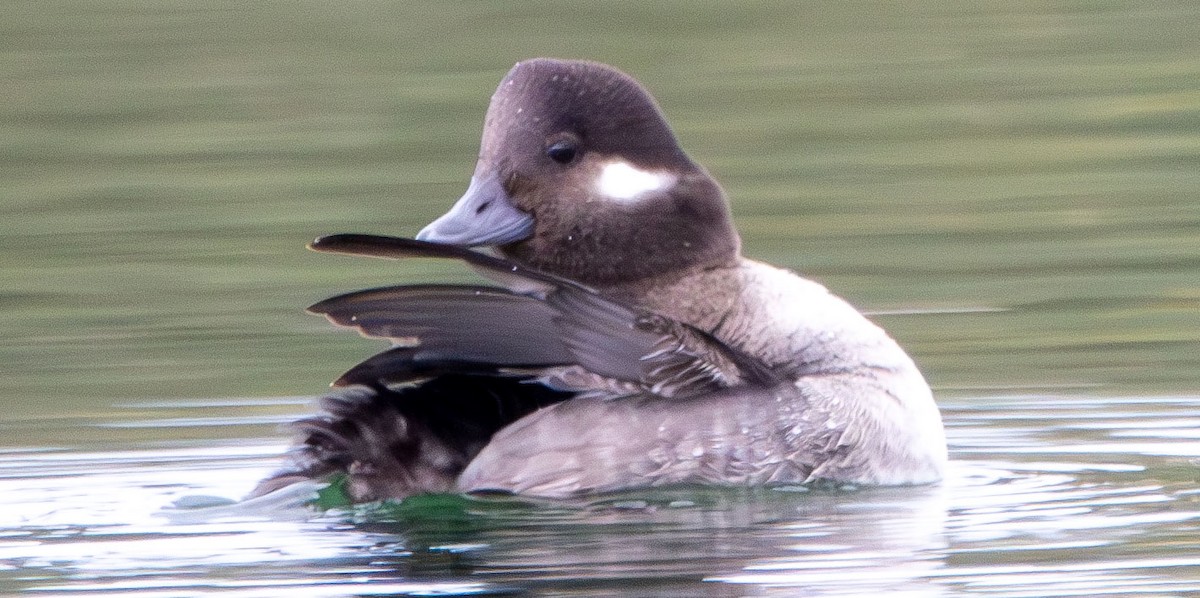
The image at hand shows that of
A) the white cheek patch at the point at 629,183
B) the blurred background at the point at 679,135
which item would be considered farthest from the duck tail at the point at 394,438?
the blurred background at the point at 679,135

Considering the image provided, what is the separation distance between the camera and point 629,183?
6875 mm

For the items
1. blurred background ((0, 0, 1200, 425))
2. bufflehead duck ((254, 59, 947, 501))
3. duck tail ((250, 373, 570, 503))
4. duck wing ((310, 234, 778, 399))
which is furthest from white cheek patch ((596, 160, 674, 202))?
blurred background ((0, 0, 1200, 425))

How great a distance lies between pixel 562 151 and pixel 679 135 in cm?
629

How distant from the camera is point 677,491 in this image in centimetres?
636

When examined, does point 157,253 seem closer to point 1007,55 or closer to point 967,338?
point 967,338

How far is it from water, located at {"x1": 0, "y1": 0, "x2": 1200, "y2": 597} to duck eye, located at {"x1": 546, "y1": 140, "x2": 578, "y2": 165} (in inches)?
41.6

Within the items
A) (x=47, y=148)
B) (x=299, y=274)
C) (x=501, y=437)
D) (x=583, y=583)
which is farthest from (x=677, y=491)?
(x=47, y=148)

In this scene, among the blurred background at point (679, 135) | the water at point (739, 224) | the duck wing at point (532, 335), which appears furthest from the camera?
the blurred background at point (679, 135)

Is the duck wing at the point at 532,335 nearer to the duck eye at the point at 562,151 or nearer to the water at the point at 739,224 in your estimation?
the water at the point at 739,224

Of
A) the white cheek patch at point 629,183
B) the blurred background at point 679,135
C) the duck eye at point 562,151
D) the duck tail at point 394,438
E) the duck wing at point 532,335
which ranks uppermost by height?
the blurred background at point 679,135

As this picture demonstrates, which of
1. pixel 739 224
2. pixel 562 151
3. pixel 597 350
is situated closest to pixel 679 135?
pixel 739 224

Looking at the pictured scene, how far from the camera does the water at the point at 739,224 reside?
5.92 meters

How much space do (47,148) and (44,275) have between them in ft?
10.6

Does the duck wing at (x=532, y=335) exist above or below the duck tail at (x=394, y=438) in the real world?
above
